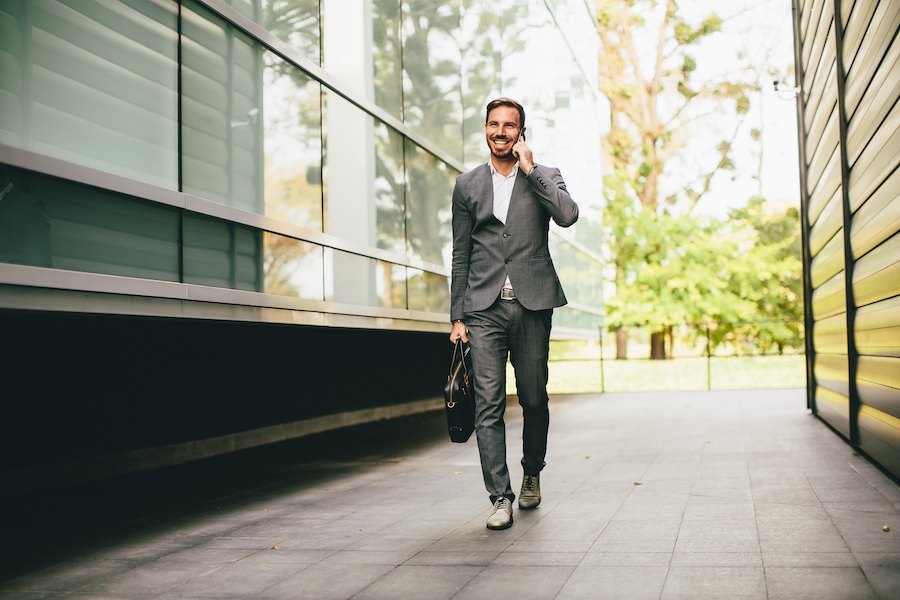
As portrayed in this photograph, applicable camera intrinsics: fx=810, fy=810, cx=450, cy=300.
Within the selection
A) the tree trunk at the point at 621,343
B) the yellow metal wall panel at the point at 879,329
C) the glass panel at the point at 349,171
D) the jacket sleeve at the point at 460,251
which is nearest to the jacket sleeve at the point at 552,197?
the jacket sleeve at the point at 460,251

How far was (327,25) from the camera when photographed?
775 centimetres

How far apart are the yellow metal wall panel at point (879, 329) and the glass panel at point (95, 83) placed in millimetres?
4582

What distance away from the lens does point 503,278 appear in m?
4.35

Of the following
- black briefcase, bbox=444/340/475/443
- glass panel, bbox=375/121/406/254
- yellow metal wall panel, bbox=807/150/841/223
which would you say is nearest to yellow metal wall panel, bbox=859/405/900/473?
yellow metal wall panel, bbox=807/150/841/223

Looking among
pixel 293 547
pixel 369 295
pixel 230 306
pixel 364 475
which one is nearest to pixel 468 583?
pixel 293 547

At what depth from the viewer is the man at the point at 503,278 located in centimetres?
425

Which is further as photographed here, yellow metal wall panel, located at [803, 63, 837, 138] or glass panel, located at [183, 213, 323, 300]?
yellow metal wall panel, located at [803, 63, 837, 138]

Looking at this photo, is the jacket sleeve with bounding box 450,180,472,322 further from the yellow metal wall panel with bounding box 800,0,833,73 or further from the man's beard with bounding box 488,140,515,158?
the yellow metal wall panel with bounding box 800,0,833,73

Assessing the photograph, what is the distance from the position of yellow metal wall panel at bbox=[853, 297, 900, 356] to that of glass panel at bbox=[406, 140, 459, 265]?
4.50 m

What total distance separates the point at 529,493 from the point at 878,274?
2.78 metres

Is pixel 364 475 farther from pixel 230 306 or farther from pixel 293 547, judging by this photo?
pixel 293 547

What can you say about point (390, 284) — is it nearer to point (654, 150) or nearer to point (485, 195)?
point (485, 195)

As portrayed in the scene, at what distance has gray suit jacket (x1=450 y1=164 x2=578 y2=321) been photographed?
4316 mm

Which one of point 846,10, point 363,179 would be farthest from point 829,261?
point 363,179
